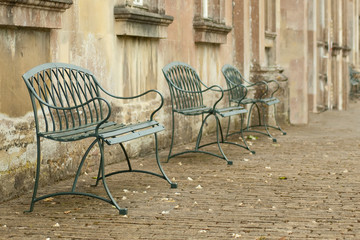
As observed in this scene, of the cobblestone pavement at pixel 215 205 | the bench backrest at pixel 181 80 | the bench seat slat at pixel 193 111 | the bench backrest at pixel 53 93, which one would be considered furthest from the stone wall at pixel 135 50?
the bench seat slat at pixel 193 111

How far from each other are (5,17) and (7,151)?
1038 millimetres

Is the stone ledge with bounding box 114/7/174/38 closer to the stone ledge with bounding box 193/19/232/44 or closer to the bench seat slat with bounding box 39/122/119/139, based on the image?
the stone ledge with bounding box 193/19/232/44

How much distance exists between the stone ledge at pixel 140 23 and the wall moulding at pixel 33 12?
1.32 m

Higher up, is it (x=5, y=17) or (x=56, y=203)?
(x=5, y=17)

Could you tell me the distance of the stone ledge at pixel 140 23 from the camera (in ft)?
25.5

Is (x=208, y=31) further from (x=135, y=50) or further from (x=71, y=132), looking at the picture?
(x=71, y=132)

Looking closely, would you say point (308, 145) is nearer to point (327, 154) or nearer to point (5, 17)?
point (327, 154)

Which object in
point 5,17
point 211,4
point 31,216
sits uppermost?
point 211,4

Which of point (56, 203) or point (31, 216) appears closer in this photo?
point (31, 216)

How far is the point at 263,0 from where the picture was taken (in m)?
12.9

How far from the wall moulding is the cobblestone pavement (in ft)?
4.58

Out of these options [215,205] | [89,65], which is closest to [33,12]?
[89,65]

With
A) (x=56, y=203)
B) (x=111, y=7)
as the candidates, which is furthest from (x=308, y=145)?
(x=56, y=203)

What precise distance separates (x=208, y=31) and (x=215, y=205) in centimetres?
528
